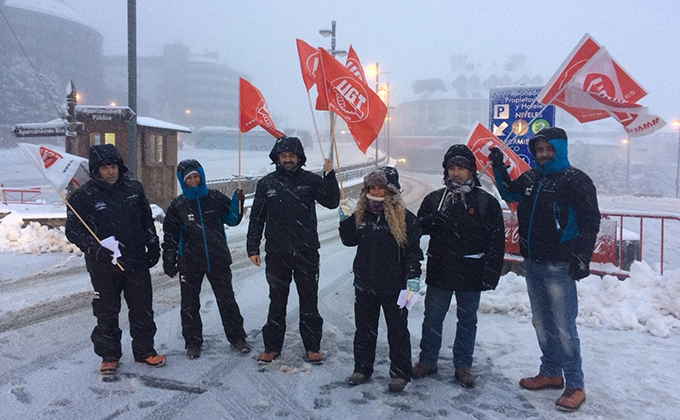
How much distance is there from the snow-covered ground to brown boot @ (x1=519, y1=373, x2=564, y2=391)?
76 millimetres

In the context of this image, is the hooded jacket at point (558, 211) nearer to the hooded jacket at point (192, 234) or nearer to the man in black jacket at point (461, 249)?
the man in black jacket at point (461, 249)

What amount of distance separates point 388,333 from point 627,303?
342 centimetres

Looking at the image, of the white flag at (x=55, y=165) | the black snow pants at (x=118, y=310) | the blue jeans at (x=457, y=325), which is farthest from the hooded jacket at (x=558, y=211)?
the white flag at (x=55, y=165)

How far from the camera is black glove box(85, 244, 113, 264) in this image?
424cm

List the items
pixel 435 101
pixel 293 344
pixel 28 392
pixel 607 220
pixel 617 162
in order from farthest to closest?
pixel 435 101 < pixel 617 162 < pixel 607 220 < pixel 293 344 < pixel 28 392

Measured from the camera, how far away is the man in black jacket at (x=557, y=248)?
3.82 meters

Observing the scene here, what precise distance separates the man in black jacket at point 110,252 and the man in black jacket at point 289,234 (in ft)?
3.44

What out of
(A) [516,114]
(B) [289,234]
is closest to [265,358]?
(B) [289,234]

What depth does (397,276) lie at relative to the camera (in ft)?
13.6

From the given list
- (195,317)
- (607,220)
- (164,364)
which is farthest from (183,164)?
(607,220)

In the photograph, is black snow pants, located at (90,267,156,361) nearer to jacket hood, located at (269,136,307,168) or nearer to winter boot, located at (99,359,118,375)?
winter boot, located at (99,359,118,375)

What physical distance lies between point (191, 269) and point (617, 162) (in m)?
95.8

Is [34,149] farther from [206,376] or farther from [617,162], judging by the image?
[617,162]

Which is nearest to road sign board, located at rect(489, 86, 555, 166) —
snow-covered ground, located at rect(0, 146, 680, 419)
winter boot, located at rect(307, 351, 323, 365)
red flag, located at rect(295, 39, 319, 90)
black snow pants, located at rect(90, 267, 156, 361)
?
snow-covered ground, located at rect(0, 146, 680, 419)
